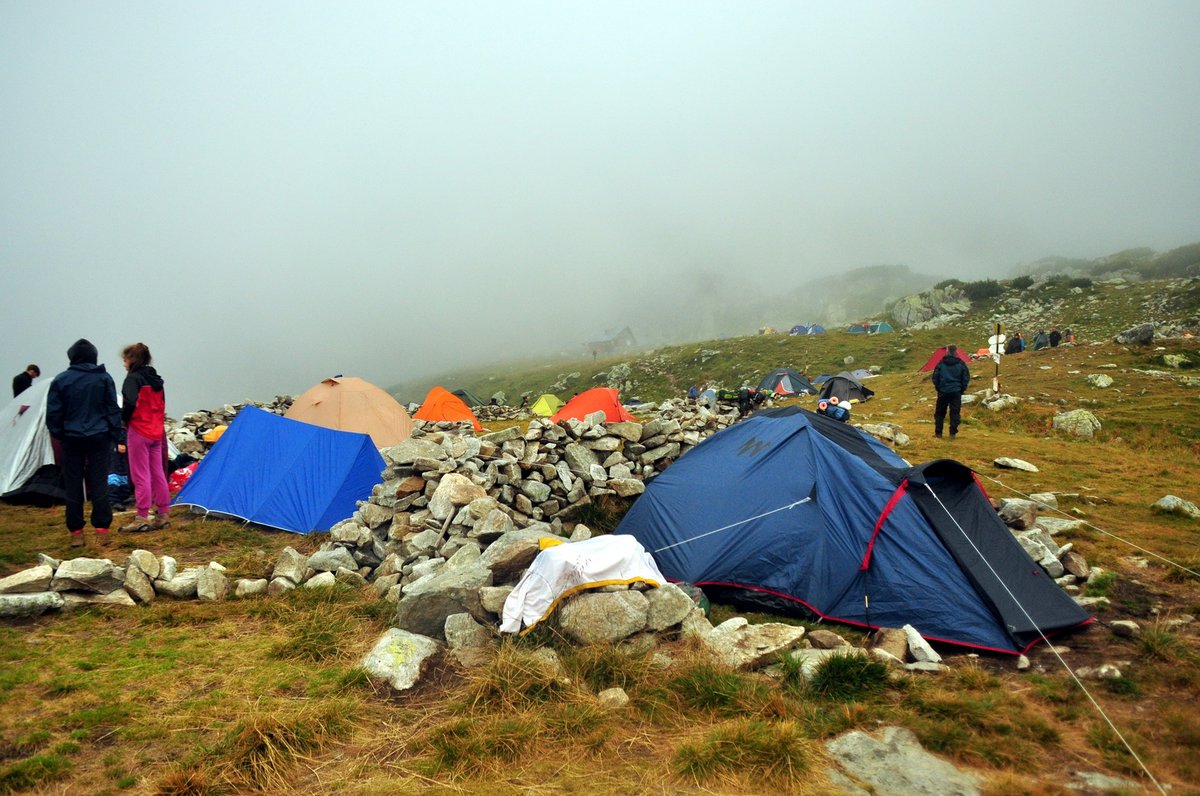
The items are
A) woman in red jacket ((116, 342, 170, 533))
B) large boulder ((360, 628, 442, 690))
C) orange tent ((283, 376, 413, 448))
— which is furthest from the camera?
orange tent ((283, 376, 413, 448))

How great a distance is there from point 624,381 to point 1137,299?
153 feet

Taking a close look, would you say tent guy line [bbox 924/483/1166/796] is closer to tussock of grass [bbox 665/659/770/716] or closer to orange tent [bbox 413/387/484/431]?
tussock of grass [bbox 665/659/770/716]

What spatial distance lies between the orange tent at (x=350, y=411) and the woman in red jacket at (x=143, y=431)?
285 inches

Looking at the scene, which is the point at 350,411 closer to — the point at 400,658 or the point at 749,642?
the point at 400,658

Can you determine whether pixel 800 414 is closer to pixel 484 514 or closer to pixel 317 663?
pixel 484 514

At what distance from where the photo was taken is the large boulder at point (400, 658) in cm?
553

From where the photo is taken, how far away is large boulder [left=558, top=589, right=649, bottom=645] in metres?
5.80

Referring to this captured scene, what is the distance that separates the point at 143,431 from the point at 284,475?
7.59 feet

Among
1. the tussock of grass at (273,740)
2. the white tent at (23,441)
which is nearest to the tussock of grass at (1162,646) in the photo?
the tussock of grass at (273,740)

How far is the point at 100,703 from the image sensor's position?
489cm

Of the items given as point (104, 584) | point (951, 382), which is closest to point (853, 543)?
point (104, 584)

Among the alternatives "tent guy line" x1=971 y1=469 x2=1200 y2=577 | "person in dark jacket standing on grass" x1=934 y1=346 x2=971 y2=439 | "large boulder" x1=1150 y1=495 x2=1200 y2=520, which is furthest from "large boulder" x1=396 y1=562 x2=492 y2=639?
"person in dark jacket standing on grass" x1=934 y1=346 x2=971 y2=439

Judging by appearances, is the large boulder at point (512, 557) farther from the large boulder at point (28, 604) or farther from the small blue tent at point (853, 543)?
the large boulder at point (28, 604)

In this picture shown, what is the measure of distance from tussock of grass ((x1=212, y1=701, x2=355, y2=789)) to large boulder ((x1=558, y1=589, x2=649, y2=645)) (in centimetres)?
209
